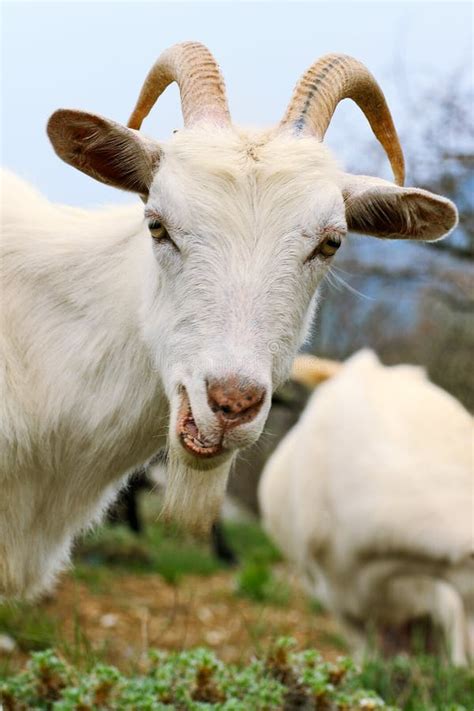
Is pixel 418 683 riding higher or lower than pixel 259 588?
higher

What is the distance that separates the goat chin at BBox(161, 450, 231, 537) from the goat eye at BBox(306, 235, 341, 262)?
66 centimetres

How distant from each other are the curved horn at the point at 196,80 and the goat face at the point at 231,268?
12 cm

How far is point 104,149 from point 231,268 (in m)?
0.59

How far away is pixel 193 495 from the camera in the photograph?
10.0 feet

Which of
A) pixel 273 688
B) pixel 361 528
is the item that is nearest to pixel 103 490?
pixel 273 688

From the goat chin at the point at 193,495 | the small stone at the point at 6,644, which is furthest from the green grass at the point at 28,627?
the goat chin at the point at 193,495

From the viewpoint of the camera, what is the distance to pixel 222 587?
9.82 meters

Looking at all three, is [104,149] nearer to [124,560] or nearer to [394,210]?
[394,210]

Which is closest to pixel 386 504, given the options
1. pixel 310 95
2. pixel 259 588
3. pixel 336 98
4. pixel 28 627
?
pixel 259 588

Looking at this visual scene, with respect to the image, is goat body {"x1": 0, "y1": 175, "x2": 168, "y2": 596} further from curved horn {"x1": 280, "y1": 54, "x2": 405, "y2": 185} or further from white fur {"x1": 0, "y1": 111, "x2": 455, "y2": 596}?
curved horn {"x1": 280, "y1": 54, "x2": 405, "y2": 185}

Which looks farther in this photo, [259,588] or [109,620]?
[259,588]

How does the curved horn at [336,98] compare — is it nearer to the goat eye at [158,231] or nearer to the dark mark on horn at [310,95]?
the dark mark on horn at [310,95]

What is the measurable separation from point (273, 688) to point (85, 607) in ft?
12.7

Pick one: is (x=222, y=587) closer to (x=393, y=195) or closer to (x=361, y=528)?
(x=361, y=528)
